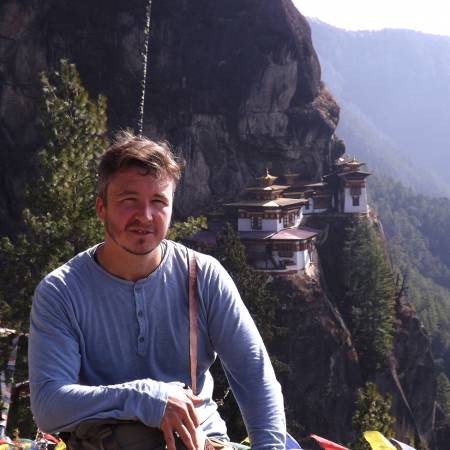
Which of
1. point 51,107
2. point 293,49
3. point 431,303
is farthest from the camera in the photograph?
point 431,303

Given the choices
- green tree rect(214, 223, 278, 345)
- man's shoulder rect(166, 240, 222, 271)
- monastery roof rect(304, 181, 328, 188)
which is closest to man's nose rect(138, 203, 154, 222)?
man's shoulder rect(166, 240, 222, 271)

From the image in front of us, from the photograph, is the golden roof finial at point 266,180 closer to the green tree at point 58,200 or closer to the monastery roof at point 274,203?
the monastery roof at point 274,203

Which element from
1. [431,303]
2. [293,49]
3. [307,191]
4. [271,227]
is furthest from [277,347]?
[431,303]

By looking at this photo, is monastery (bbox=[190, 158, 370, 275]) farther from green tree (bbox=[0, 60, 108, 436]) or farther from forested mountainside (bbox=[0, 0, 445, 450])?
green tree (bbox=[0, 60, 108, 436])

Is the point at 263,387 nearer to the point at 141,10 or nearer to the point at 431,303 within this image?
the point at 141,10

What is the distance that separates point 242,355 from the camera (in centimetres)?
209

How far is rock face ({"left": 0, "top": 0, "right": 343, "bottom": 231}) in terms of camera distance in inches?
1110

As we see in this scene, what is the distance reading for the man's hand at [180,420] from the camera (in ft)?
5.78

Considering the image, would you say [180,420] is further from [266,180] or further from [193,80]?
[193,80]

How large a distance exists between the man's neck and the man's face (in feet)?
0.08

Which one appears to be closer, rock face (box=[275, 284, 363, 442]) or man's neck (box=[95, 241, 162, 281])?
man's neck (box=[95, 241, 162, 281])

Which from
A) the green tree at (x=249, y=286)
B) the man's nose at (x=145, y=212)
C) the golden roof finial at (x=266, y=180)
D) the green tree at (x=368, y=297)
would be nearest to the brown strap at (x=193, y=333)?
the man's nose at (x=145, y=212)

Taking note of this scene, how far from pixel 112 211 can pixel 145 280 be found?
0.87ft

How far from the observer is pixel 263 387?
206cm
